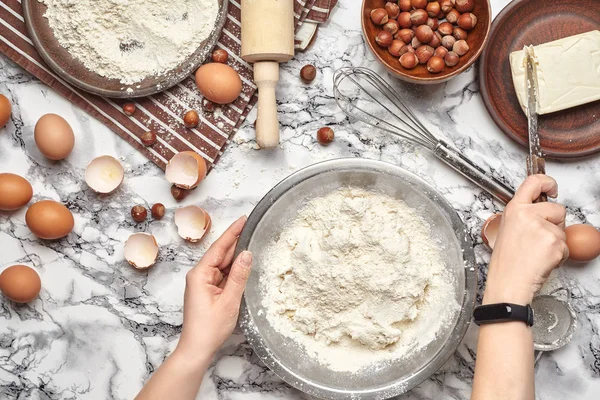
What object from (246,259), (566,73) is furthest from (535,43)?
(246,259)

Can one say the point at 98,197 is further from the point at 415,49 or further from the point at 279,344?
the point at 415,49

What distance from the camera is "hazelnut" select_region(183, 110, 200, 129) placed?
1.62 meters

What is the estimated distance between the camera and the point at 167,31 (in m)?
1.59

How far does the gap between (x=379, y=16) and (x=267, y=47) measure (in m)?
0.31

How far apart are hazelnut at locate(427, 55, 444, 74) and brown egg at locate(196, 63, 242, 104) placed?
50cm

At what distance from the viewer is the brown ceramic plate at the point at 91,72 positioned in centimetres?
158

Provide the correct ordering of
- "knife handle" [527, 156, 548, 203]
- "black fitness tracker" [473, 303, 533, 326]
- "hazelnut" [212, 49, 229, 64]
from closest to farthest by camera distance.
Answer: "black fitness tracker" [473, 303, 533, 326] → "knife handle" [527, 156, 548, 203] → "hazelnut" [212, 49, 229, 64]

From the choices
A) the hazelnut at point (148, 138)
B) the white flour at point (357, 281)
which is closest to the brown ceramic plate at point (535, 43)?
the white flour at point (357, 281)

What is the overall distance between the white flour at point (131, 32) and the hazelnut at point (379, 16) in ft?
1.35

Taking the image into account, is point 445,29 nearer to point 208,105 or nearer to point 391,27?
point 391,27

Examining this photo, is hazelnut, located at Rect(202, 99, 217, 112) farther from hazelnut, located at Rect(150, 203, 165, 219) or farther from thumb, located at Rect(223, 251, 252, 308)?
thumb, located at Rect(223, 251, 252, 308)

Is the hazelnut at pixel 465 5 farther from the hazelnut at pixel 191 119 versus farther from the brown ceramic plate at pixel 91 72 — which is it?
the hazelnut at pixel 191 119

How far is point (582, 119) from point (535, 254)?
1.63ft

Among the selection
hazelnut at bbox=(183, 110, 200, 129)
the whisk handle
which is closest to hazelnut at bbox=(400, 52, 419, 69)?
the whisk handle
